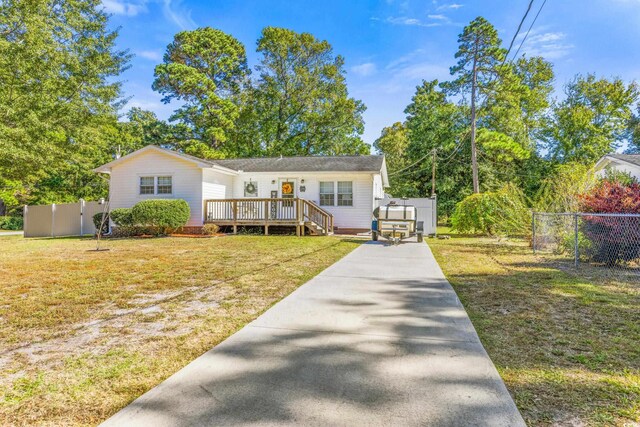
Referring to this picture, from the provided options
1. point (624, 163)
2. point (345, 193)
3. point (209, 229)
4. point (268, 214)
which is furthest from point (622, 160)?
point (209, 229)

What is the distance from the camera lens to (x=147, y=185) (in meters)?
16.1

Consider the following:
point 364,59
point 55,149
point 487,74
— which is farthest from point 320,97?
point 55,149

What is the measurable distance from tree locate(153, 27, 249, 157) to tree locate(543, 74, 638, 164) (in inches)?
1036

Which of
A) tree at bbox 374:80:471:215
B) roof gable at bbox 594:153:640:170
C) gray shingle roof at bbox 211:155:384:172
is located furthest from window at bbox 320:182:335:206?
tree at bbox 374:80:471:215

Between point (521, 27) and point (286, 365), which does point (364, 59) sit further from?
point (286, 365)

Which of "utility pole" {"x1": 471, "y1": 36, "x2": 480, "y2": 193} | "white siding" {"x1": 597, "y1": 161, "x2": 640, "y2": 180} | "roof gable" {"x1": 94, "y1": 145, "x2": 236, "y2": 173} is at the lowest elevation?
"white siding" {"x1": 597, "y1": 161, "x2": 640, "y2": 180}

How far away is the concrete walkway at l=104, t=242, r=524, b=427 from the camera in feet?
6.67

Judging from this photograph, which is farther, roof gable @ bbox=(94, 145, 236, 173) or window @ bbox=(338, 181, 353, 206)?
window @ bbox=(338, 181, 353, 206)

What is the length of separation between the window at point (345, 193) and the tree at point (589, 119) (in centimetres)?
2073

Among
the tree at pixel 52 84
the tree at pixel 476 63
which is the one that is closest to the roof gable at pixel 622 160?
the tree at pixel 476 63

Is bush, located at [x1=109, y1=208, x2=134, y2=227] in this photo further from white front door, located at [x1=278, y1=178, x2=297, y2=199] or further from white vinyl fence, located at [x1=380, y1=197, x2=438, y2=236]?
white vinyl fence, located at [x1=380, y1=197, x2=438, y2=236]

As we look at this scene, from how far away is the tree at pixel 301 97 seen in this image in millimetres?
29453

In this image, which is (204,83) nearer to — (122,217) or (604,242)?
(122,217)

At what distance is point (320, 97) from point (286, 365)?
29.8 meters
